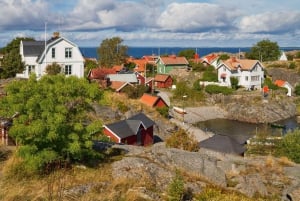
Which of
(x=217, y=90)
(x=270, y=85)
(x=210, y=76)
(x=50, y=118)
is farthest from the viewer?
A: (x=210, y=76)

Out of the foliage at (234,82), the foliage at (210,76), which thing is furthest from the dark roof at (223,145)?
the foliage at (210,76)

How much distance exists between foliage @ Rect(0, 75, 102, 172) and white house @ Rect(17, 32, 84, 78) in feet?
A: 94.2

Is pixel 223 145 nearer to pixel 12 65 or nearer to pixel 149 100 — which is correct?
pixel 149 100

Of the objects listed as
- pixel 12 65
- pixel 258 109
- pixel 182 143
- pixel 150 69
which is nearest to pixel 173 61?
pixel 150 69

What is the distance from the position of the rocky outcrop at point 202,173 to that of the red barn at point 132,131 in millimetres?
12002

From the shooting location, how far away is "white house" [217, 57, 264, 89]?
241 feet

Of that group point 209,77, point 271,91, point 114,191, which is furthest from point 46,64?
point 271,91

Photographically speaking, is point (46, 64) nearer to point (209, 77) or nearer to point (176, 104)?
point (176, 104)

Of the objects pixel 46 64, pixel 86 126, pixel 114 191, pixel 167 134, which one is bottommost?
pixel 167 134

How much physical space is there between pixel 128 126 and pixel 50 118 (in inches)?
801

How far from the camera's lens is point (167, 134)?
4312 cm

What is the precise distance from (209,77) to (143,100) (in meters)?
27.7

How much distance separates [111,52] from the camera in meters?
78.9

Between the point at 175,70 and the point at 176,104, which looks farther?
the point at 175,70
